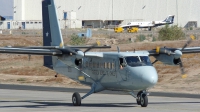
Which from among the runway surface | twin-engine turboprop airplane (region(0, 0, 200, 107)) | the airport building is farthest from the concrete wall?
twin-engine turboprop airplane (region(0, 0, 200, 107))

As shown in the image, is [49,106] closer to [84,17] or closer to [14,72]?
[14,72]

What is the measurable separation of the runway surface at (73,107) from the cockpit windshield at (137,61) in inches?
80.1

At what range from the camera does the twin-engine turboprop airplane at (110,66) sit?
24.2 m

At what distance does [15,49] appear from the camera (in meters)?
25.5

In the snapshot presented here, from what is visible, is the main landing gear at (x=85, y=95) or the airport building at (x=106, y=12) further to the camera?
the airport building at (x=106, y=12)

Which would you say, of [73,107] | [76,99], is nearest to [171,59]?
[76,99]

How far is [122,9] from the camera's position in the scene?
122375 mm

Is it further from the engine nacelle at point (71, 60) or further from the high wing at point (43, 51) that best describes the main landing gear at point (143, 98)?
the engine nacelle at point (71, 60)

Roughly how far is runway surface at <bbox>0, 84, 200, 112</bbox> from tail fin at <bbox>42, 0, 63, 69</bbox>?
2620mm

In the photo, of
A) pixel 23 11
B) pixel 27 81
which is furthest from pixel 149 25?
pixel 27 81

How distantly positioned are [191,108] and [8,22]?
373 ft

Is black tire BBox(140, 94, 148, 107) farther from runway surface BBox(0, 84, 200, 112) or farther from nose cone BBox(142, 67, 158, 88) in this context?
nose cone BBox(142, 67, 158, 88)

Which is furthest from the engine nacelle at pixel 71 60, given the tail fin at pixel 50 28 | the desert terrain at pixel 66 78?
the desert terrain at pixel 66 78

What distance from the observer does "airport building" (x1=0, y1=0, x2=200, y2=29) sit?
117 metres
